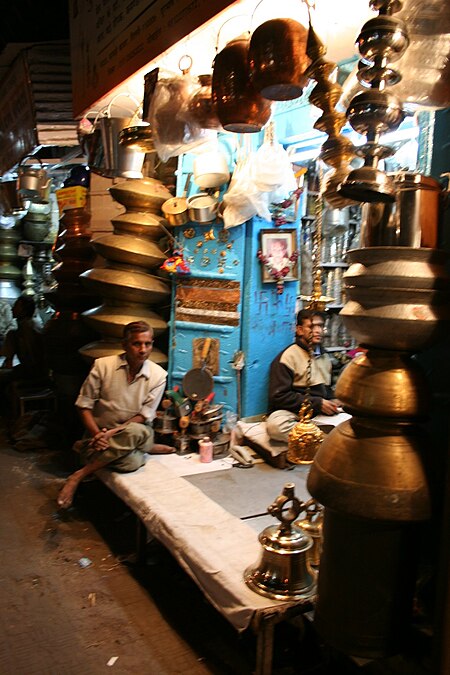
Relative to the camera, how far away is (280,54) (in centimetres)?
251

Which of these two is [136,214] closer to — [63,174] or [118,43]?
[118,43]

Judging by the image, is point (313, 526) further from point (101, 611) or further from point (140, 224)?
point (140, 224)

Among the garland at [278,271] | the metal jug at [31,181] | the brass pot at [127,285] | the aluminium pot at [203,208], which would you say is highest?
the metal jug at [31,181]

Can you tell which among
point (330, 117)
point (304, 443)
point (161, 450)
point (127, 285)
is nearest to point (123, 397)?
point (161, 450)

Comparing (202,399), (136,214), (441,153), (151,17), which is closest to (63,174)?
(136,214)

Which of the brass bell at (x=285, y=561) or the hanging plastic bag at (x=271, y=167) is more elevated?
the hanging plastic bag at (x=271, y=167)

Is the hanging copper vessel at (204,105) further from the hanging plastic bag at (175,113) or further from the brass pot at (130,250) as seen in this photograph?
the brass pot at (130,250)

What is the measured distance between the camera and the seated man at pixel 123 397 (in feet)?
14.2

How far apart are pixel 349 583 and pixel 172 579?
2.16 m

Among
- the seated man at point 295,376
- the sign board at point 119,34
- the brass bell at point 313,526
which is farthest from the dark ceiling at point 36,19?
the brass bell at point 313,526

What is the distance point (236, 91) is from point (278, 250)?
246 centimetres

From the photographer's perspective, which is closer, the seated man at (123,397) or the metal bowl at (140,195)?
the seated man at (123,397)

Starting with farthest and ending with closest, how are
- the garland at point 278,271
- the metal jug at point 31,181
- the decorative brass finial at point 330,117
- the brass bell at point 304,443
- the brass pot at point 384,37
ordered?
the metal jug at point 31,181 → the garland at point 278,271 → the brass bell at point 304,443 → the decorative brass finial at point 330,117 → the brass pot at point 384,37

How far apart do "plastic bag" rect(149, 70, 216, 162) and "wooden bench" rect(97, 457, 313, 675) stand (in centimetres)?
245
